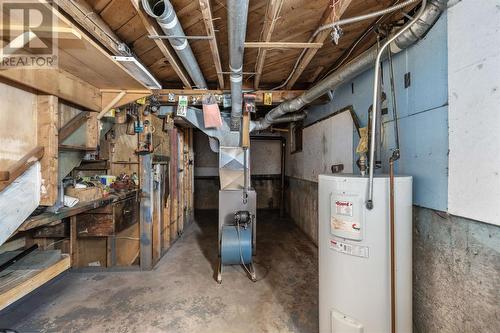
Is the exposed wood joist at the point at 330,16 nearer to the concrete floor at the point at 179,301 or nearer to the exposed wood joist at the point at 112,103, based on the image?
the exposed wood joist at the point at 112,103

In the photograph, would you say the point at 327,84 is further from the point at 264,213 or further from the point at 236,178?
the point at 264,213

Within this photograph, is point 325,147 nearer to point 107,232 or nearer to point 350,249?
point 350,249

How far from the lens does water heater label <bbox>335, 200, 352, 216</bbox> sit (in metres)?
1.25

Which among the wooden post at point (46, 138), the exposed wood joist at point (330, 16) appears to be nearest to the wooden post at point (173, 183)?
the wooden post at point (46, 138)

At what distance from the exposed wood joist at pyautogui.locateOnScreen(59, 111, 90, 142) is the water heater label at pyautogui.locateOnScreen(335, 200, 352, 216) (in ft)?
6.32

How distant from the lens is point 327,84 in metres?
2.02

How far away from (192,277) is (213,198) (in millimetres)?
3608

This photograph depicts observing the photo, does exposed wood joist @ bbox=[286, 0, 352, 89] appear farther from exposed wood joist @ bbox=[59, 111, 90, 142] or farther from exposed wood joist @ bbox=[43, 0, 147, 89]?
exposed wood joist @ bbox=[59, 111, 90, 142]

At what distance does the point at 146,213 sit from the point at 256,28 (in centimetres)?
231

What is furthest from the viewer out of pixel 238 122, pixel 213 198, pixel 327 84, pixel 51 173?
pixel 213 198

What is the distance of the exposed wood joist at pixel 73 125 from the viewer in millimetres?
1602

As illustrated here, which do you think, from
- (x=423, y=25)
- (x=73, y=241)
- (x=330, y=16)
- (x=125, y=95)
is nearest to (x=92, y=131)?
(x=125, y=95)

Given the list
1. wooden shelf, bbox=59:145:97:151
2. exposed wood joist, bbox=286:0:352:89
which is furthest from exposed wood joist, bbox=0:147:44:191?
exposed wood joist, bbox=286:0:352:89

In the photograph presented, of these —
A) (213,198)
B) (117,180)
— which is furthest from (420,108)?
(213,198)
